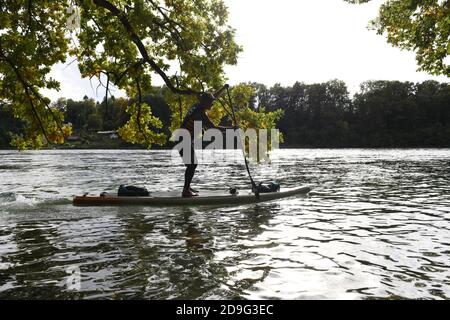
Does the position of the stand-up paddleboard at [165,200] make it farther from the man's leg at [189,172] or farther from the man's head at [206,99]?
the man's head at [206,99]

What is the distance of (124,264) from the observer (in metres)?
6.90

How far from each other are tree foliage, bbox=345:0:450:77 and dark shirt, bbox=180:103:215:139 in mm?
7735

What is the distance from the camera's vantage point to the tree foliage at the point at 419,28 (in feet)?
43.4

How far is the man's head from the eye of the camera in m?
13.1

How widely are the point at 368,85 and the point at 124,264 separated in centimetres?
17283

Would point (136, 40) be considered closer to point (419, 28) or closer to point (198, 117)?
point (198, 117)

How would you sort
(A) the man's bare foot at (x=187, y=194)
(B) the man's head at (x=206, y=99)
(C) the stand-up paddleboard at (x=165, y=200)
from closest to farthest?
1. (B) the man's head at (x=206, y=99)
2. (C) the stand-up paddleboard at (x=165, y=200)
3. (A) the man's bare foot at (x=187, y=194)

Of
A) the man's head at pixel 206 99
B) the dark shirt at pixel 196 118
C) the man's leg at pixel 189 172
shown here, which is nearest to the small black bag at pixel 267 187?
the man's leg at pixel 189 172

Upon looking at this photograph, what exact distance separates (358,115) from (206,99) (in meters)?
146

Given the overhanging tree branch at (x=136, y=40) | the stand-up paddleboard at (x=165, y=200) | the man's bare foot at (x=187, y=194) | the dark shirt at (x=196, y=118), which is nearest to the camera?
the overhanging tree branch at (x=136, y=40)

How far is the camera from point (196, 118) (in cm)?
1333

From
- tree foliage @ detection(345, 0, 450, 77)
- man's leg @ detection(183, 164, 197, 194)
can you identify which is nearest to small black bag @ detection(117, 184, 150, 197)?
man's leg @ detection(183, 164, 197, 194)

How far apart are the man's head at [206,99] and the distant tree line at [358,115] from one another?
112 meters

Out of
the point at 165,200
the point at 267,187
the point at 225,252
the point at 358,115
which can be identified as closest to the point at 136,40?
the point at 165,200
